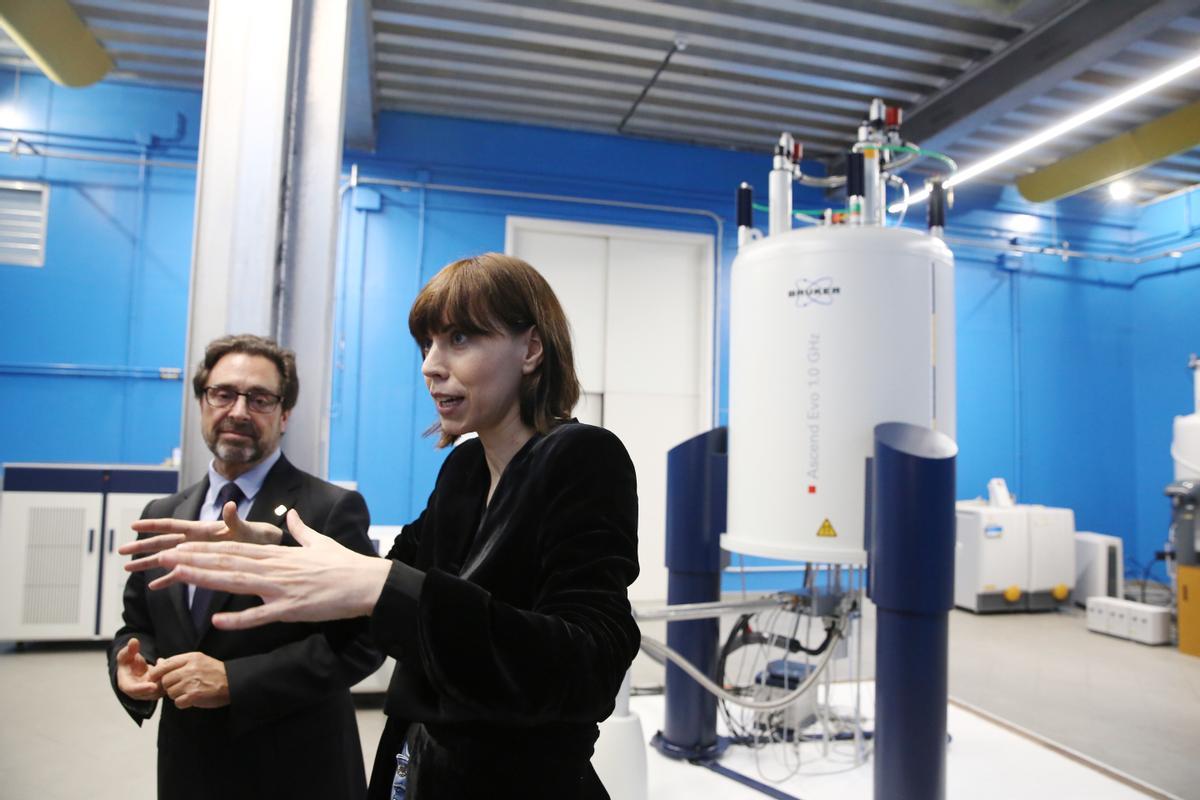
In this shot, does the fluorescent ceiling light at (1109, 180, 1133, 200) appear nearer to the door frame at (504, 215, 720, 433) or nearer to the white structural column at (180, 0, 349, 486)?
the door frame at (504, 215, 720, 433)

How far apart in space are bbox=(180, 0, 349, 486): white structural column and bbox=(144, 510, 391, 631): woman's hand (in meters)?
1.04

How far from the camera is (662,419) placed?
17.3 ft

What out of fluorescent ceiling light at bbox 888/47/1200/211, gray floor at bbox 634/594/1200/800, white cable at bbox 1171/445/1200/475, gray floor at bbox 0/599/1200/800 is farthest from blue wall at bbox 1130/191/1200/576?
fluorescent ceiling light at bbox 888/47/1200/211

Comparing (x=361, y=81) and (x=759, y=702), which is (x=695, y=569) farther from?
(x=361, y=81)

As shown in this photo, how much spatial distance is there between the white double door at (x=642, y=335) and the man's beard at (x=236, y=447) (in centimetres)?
387

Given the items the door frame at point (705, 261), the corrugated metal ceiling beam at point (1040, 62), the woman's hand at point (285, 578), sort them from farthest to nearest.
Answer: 1. the door frame at point (705, 261)
2. the corrugated metal ceiling beam at point (1040, 62)
3. the woman's hand at point (285, 578)

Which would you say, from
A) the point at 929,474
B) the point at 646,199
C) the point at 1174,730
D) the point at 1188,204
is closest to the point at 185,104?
the point at 646,199

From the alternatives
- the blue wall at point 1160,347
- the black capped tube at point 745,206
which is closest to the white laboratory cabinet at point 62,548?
the black capped tube at point 745,206

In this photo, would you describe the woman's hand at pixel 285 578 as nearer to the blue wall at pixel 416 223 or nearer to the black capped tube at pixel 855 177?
the black capped tube at pixel 855 177

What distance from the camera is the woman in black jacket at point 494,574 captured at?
63 cm

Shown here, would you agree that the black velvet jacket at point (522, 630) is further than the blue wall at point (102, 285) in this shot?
No

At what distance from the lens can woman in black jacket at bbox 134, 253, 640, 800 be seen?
2.08ft

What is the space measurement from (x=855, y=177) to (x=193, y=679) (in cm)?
198

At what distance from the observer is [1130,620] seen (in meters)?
4.40
